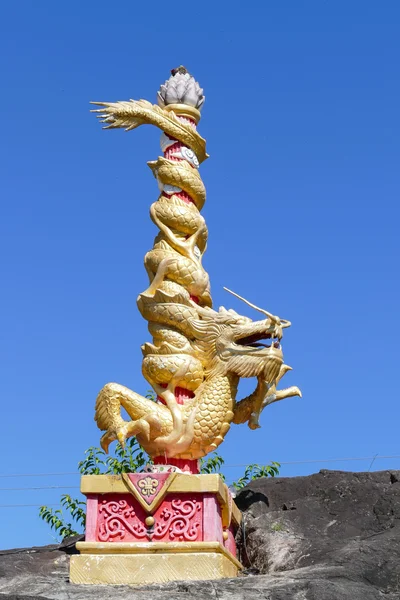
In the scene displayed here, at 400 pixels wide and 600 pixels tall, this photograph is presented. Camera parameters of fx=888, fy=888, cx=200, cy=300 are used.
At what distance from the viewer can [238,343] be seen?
9.57 meters

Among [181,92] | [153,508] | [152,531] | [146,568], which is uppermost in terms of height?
[181,92]

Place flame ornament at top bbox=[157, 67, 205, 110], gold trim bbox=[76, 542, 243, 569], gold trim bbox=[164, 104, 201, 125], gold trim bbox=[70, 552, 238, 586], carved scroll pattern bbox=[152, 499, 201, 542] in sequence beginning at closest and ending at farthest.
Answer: gold trim bbox=[70, 552, 238, 586]
gold trim bbox=[76, 542, 243, 569]
carved scroll pattern bbox=[152, 499, 201, 542]
gold trim bbox=[164, 104, 201, 125]
flame ornament at top bbox=[157, 67, 205, 110]

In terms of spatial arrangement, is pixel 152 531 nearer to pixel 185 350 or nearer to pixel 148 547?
pixel 148 547

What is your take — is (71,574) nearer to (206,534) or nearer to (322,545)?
(206,534)

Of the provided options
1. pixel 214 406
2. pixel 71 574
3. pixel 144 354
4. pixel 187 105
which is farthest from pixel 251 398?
pixel 187 105

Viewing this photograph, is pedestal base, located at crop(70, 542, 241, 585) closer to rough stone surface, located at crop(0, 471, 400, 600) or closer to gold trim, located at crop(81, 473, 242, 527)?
rough stone surface, located at crop(0, 471, 400, 600)

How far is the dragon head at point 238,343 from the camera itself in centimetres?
940

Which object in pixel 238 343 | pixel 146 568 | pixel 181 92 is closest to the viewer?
pixel 146 568

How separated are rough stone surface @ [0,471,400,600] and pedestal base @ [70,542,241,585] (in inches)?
9.7

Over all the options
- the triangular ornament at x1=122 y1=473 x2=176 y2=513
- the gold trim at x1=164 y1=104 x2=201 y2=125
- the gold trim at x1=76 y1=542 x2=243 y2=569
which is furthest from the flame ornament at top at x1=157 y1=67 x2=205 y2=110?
the gold trim at x1=76 y1=542 x2=243 y2=569

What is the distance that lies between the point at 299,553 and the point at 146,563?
1.62 metres

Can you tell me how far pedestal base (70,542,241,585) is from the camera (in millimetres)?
8102

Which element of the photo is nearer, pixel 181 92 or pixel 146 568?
pixel 146 568

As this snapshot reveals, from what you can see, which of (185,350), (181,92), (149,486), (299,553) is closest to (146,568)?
(149,486)
